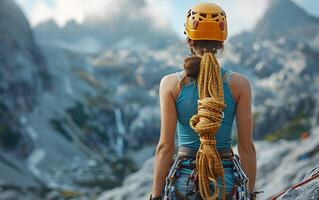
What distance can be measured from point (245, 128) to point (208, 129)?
71 centimetres

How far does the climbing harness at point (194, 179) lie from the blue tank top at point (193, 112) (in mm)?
174

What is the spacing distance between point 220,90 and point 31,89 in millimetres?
180909

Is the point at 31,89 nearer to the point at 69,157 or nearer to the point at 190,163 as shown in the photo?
the point at 69,157

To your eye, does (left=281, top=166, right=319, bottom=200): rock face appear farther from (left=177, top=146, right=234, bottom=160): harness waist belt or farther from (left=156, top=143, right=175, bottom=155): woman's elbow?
(left=156, top=143, right=175, bottom=155): woman's elbow

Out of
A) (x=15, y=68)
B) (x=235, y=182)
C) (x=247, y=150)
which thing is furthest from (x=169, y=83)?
(x=15, y=68)

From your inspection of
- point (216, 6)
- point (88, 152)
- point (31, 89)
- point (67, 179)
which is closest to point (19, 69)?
point (31, 89)

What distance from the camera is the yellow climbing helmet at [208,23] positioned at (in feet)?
21.6

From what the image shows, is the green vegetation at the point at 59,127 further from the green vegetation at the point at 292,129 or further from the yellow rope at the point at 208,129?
the yellow rope at the point at 208,129

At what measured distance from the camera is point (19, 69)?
179 m

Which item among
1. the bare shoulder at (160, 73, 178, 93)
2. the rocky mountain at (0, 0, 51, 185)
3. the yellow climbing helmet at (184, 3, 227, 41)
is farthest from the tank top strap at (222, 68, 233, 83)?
the rocky mountain at (0, 0, 51, 185)

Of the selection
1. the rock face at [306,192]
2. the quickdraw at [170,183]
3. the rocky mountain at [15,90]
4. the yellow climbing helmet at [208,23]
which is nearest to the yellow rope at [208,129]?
the quickdraw at [170,183]

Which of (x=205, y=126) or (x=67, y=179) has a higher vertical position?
(x=67, y=179)

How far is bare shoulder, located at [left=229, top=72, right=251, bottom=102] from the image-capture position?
256 inches

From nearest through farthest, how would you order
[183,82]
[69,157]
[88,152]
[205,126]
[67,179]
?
[205,126], [183,82], [67,179], [69,157], [88,152]
